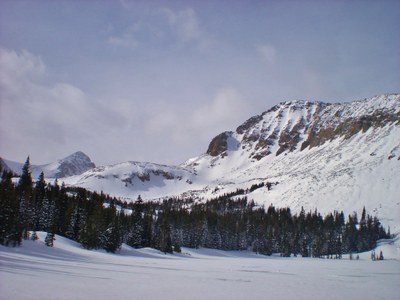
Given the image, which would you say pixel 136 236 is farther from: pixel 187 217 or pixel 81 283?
pixel 81 283

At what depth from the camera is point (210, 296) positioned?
71.7ft

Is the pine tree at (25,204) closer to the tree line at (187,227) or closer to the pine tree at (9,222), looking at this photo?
the tree line at (187,227)

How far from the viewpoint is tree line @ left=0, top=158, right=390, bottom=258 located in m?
78.1

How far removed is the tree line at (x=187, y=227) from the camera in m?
78.1

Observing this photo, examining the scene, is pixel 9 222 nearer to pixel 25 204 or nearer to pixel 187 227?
pixel 25 204

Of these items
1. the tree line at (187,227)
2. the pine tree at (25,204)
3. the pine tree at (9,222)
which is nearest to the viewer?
the pine tree at (9,222)

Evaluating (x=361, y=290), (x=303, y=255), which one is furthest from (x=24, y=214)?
(x=303, y=255)

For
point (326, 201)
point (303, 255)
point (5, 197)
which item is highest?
point (326, 201)

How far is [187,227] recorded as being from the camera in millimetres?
119188

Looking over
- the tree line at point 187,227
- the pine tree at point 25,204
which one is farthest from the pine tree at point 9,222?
the tree line at point 187,227

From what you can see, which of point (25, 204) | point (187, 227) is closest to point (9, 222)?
point (25, 204)

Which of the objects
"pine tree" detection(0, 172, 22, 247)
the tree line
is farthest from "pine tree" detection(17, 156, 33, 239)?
"pine tree" detection(0, 172, 22, 247)

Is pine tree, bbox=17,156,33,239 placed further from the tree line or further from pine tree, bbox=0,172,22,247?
pine tree, bbox=0,172,22,247

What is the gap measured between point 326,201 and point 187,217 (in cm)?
7108
